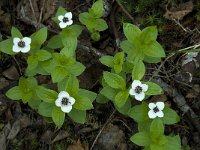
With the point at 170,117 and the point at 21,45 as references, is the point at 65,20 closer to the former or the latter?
the point at 21,45

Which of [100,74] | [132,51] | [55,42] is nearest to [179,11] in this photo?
[132,51]

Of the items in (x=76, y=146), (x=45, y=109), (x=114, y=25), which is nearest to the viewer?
(x=45, y=109)

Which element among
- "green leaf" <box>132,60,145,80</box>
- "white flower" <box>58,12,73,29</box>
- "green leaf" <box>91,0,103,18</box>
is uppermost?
"green leaf" <box>91,0,103,18</box>

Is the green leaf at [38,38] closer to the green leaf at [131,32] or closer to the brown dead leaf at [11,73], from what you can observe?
the brown dead leaf at [11,73]

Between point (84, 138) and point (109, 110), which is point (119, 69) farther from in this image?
point (84, 138)

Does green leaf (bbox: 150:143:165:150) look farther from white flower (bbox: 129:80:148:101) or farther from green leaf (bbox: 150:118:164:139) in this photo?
white flower (bbox: 129:80:148:101)

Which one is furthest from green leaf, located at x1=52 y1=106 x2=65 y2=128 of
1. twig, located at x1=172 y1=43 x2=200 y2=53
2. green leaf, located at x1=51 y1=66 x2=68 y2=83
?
twig, located at x1=172 y1=43 x2=200 y2=53

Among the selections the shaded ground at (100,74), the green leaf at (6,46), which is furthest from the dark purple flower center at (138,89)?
the green leaf at (6,46)
